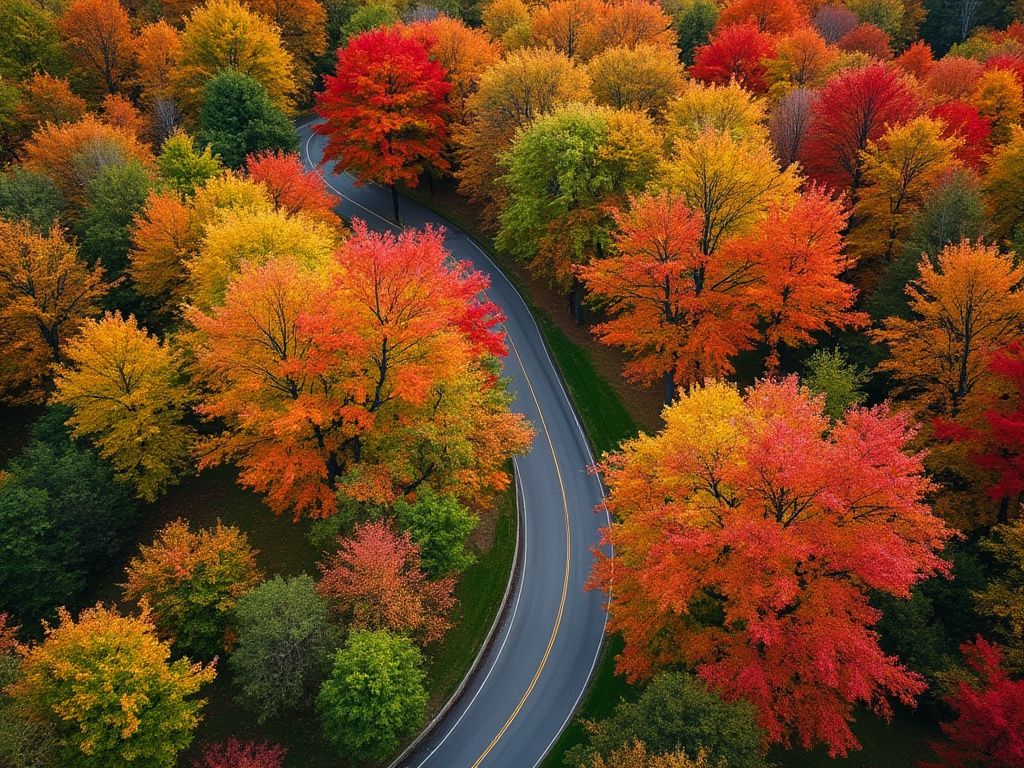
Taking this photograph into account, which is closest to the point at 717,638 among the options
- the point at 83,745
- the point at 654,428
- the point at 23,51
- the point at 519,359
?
the point at 654,428

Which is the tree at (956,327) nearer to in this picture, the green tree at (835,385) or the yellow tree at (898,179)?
the green tree at (835,385)

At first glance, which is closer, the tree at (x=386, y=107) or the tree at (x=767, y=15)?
the tree at (x=386, y=107)

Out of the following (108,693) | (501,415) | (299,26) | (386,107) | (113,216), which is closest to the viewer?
(108,693)

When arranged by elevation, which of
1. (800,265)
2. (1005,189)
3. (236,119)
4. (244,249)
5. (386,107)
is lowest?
(244,249)

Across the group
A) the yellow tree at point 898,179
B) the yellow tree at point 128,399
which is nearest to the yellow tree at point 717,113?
the yellow tree at point 898,179

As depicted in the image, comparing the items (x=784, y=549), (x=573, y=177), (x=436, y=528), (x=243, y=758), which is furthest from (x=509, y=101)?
(x=243, y=758)

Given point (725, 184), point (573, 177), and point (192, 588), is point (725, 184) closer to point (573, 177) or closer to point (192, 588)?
point (573, 177)

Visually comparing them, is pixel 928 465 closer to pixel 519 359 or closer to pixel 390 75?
pixel 519 359

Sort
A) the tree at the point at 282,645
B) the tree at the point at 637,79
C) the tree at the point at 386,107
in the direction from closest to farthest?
the tree at the point at 282,645 → the tree at the point at 637,79 → the tree at the point at 386,107
